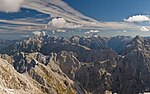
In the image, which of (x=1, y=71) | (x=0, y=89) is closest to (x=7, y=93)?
(x=0, y=89)

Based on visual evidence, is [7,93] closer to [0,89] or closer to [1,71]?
[0,89]

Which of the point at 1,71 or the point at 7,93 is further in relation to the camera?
the point at 1,71

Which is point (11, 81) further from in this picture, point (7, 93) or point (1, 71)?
point (7, 93)

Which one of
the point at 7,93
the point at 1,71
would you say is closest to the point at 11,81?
Result: the point at 1,71

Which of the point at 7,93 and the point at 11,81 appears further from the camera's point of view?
the point at 11,81

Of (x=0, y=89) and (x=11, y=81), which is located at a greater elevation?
(x=0, y=89)

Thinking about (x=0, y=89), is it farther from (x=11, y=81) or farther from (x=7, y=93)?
(x=11, y=81)
